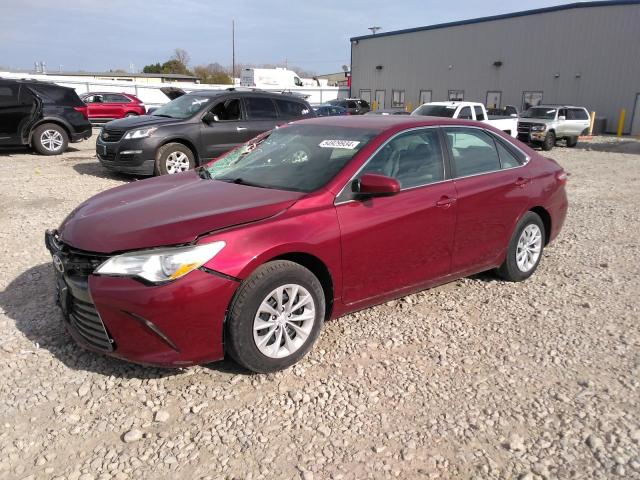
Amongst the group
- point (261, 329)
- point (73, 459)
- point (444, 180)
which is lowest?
point (73, 459)

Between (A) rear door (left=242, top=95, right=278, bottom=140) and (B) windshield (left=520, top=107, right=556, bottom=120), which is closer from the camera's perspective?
(A) rear door (left=242, top=95, right=278, bottom=140)

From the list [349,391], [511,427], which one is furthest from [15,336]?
[511,427]

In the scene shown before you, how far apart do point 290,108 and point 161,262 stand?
828 centimetres

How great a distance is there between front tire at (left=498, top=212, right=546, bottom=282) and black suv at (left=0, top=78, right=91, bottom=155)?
38.2ft

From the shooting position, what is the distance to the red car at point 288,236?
2.96m

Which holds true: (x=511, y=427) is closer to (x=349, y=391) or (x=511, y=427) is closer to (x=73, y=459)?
(x=349, y=391)

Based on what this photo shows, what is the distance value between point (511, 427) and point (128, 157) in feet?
26.4

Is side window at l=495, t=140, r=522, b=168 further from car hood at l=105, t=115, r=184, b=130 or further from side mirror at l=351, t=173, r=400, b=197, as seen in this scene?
car hood at l=105, t=115, r=184, b=130

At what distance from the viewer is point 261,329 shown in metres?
3.19

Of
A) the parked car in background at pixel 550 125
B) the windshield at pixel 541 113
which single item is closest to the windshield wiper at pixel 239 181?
the parked car in background at pixel 550 125

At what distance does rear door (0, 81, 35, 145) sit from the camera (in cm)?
1170

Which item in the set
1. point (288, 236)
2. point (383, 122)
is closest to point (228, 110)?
point (383, 122)

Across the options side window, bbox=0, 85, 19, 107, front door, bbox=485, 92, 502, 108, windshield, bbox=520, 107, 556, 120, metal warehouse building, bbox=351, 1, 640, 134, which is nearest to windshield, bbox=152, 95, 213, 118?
side window, bbox=0, 85, 19, 107

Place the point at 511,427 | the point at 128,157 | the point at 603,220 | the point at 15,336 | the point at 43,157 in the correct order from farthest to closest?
the point at 43,157, the point at 128,157, the point at 603,220, the point at 15,336, the point at 511,427
